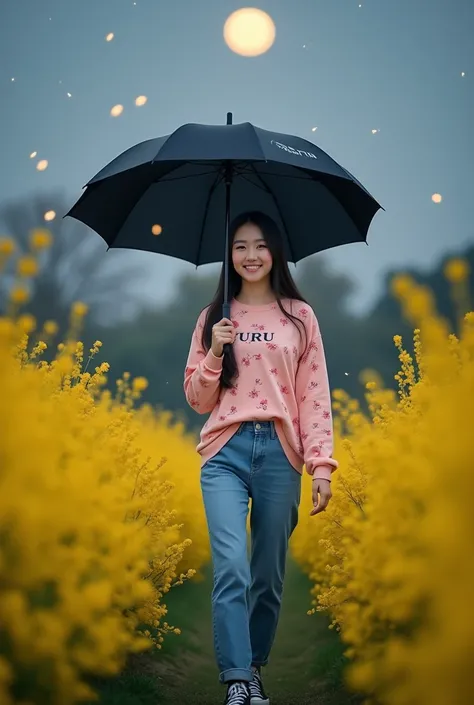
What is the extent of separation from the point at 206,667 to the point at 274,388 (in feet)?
5.91

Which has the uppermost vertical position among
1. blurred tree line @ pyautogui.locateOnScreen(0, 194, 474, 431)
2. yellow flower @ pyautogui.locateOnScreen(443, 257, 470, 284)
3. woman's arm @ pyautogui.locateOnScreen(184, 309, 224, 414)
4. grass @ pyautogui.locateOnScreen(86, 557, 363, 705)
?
blurred tree line @ pyautogui.locateOnScreen(0, 194, 474, 431)

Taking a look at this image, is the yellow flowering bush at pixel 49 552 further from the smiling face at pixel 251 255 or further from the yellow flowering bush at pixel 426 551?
the smiling face at pixel 251 255

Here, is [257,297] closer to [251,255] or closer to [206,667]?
[251,255]

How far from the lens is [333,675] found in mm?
3104

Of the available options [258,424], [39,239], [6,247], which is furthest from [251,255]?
[6,247]

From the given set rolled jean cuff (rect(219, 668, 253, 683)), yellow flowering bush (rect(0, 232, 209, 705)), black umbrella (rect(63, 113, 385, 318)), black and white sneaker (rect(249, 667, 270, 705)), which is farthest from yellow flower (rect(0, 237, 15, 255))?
black and white sneaker (rect(249, 667, 270, 705))

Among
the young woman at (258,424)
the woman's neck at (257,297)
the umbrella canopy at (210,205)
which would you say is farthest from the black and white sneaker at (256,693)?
the umbrella canopy at (210,205)

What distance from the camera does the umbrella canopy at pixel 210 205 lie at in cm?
313

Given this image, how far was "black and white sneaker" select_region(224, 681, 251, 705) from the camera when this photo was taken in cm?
223

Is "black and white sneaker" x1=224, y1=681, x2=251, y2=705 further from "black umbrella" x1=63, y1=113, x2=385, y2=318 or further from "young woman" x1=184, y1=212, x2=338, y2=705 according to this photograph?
"black umbrella" x1=63, y1=113, x2=385, y2=318

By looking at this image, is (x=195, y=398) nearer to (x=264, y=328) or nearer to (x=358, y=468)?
(x=264, y=328)

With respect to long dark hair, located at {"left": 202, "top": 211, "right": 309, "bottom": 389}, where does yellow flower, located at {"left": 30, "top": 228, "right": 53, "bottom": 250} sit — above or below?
below

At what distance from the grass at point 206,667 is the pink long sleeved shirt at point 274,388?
0.87 meters

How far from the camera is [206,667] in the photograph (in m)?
3.70
